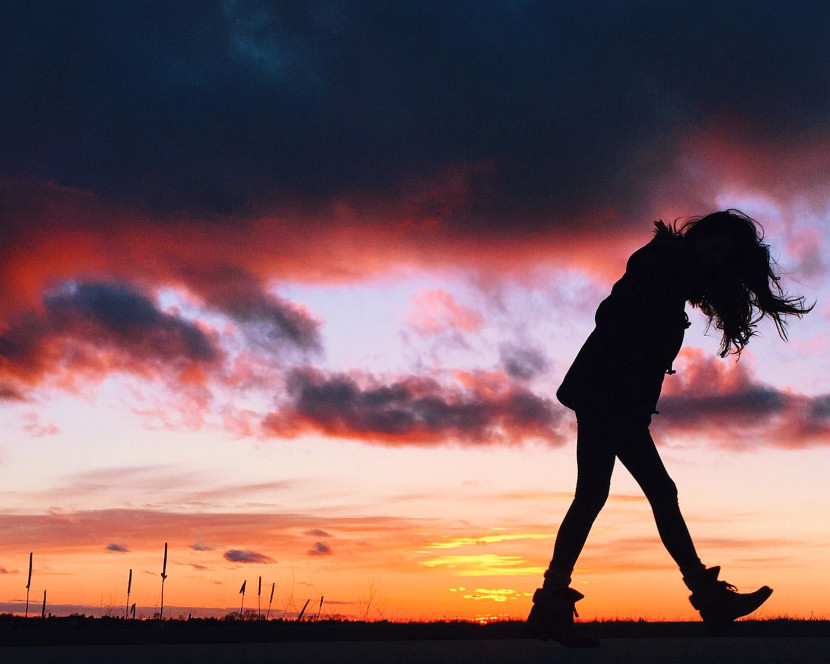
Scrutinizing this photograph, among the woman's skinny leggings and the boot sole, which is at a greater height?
the woman's skinny leggings

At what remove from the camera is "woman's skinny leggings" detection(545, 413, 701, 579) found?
17.2 ft

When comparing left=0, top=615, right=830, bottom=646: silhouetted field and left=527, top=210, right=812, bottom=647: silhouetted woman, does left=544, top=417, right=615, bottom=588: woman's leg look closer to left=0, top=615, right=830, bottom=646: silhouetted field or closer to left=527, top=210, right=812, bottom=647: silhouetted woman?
left=527, top=210, right=812, bottom=647: silhouetted woman

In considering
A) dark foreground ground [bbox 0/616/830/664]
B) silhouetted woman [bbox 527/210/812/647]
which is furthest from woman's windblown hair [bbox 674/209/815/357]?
dark foreground ground [bbox 0/616/830/664]

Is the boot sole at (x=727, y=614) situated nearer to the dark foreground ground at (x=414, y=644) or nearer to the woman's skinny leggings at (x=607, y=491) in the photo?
the dark foreground ground at (x=414, y=644)

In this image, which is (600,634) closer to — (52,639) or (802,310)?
(802,310)

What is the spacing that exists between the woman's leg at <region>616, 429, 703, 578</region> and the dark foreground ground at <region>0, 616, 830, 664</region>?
1.69 ft

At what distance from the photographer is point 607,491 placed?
17.3ft

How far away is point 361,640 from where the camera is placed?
20.3 ft

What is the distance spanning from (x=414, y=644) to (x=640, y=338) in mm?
2366

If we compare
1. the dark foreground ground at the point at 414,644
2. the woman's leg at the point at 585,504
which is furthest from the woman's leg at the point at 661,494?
the dark foreground ground at the point at 414,644

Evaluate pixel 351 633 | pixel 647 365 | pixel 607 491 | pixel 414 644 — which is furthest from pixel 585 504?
pixel 351 633

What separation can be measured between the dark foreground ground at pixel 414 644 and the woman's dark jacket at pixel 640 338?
4.45 feet

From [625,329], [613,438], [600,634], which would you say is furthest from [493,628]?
[625,329]

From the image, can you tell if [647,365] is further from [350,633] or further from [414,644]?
[350,633]
